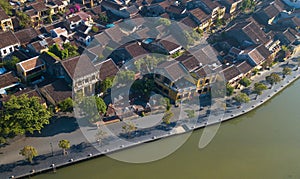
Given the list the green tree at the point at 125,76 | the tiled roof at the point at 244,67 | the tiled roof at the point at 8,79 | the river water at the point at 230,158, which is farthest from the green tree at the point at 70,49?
the tiled roof at the point at 244,67

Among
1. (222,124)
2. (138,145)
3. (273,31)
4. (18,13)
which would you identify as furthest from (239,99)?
(18,13)

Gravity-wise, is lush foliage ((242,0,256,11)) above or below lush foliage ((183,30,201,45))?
above

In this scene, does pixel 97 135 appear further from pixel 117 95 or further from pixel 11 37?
pixel 11 37

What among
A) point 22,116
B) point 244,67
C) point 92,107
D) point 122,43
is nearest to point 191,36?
point 244,67

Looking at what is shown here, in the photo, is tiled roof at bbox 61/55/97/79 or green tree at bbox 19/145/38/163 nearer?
green tree at bbox 19/145/38/163

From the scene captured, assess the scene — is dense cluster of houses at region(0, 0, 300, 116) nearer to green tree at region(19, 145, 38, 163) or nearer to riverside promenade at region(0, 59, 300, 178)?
riverside promenade at region(0, 59, 300, 178)

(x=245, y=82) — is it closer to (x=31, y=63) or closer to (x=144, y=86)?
(x=144, y=86)

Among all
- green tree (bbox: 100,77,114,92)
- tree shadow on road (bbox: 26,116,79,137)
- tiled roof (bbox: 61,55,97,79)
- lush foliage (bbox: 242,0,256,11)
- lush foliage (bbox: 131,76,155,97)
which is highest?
lush foliage (bbox: 242,0,256,11)

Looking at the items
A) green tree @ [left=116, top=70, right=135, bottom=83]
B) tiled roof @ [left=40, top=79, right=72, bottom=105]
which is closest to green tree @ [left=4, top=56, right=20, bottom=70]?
tiled roof @ [left=40, top=79, right=72, bottom=105]
